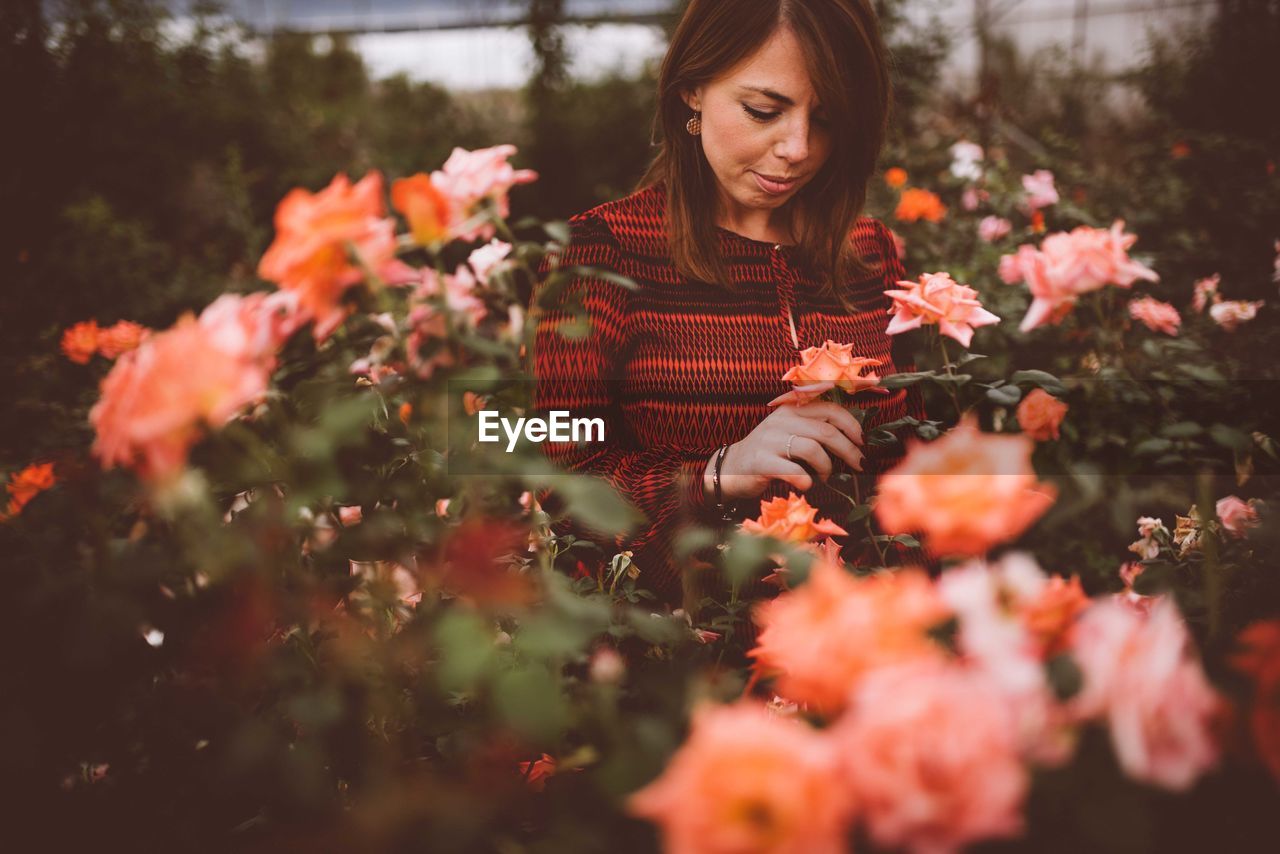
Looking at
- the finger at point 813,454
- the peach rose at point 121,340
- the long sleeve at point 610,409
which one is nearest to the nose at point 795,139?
the long sleeve at point 610,409

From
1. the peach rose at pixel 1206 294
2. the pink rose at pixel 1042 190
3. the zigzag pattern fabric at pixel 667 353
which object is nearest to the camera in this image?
the zigzag pattern fabric at pixel 667 353

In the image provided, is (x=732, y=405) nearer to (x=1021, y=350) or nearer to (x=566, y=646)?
(x=566, y=646)

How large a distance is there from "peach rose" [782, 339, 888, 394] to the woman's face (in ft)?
1.75

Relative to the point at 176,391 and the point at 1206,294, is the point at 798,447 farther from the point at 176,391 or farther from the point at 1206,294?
the point at 1206,294

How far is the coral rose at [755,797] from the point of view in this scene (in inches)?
15.3

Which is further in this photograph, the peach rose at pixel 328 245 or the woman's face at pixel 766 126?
the woman's face at pixel 766 126

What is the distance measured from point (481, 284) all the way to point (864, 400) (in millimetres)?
560

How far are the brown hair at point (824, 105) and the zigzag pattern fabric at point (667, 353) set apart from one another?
0.14 ft

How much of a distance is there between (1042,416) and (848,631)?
1.57 feet

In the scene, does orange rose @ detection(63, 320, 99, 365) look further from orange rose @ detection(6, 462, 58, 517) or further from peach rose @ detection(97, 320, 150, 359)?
orange rose @ detection(6, 462, 58, 517)

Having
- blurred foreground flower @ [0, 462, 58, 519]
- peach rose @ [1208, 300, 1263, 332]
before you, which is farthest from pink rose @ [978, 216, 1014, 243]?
blurred foreground flower @ [0, 462, 58, 519]

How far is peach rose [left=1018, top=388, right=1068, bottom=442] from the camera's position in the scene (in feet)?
2.64

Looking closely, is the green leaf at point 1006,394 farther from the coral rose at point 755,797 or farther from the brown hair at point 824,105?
the brown hair at point 824,105

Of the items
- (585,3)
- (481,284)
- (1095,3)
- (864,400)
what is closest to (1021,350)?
(864,400)
